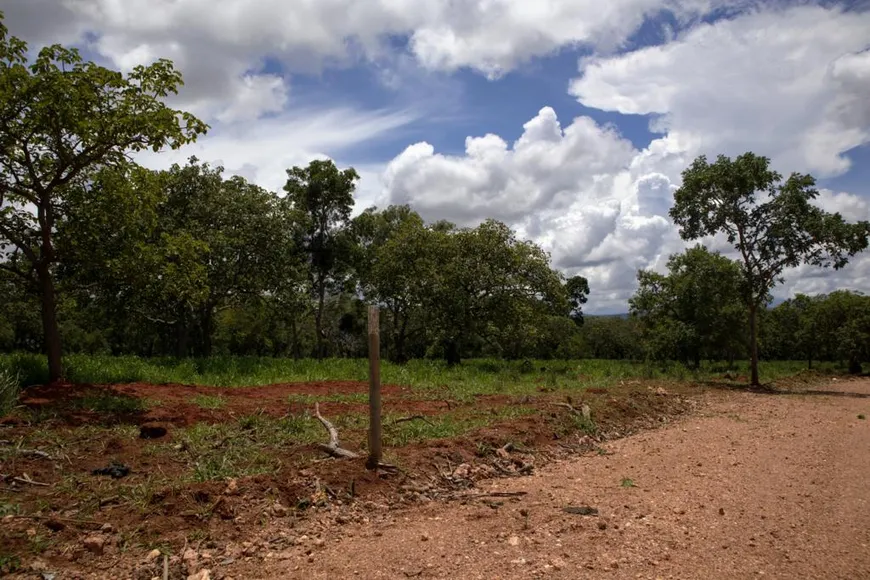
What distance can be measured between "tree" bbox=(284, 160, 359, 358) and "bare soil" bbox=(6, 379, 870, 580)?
19.2 meters

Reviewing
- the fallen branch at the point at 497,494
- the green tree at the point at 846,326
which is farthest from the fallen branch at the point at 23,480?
the green tree at the point at 846,326

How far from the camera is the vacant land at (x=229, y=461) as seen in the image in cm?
465

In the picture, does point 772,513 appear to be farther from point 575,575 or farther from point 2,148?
point 2,148

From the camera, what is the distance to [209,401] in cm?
1042

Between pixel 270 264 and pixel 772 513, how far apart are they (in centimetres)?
1762

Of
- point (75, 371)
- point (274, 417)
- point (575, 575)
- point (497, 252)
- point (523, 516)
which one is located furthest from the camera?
point (497, 252)

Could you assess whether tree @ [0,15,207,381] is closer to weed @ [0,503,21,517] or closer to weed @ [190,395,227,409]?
weed @ [190,395,227,409]

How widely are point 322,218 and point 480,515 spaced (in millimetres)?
24117

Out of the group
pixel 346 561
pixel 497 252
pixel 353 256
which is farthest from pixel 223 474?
pixel 353 256

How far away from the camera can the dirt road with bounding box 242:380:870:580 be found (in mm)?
4430

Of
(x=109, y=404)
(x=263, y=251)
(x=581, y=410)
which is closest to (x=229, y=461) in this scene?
(x=109, y=404)

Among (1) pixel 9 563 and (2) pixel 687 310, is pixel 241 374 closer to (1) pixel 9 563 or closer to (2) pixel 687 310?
(1) pixel 9 563

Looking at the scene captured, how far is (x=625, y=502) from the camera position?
605cm

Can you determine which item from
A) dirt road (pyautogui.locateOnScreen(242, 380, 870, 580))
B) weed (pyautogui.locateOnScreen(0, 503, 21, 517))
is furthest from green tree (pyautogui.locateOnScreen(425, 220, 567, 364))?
weed (pyautogui.locateOnScreen(0, 503, 21, 517))
